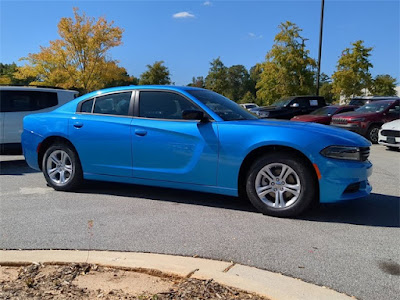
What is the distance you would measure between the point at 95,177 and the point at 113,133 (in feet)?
2.40

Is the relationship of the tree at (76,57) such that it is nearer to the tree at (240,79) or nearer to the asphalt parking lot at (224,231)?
the asphalt parking lot at (224,231)

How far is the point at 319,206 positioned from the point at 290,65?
25480mm

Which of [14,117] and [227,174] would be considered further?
[14,117]

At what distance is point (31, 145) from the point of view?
5.59 m

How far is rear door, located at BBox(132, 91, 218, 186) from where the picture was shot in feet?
14.4

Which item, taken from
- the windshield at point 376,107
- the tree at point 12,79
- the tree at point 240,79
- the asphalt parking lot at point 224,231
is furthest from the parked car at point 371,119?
the tree at point 240,79

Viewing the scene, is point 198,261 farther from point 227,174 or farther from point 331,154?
point 331,154

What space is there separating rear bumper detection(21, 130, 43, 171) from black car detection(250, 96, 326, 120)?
13203mm

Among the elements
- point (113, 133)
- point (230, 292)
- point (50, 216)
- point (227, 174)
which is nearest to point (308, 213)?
point (227, 174)

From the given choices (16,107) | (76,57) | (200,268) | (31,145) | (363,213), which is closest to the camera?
(200,268)

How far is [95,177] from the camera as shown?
5160 millimetres

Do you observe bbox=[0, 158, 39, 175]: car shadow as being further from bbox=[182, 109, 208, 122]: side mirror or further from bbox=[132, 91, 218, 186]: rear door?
bbox=[182, 109, 208, 122]: side mirror

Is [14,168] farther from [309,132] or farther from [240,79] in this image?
[240,79]

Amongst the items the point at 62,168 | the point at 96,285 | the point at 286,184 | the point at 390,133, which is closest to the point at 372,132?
the point at 390,133
